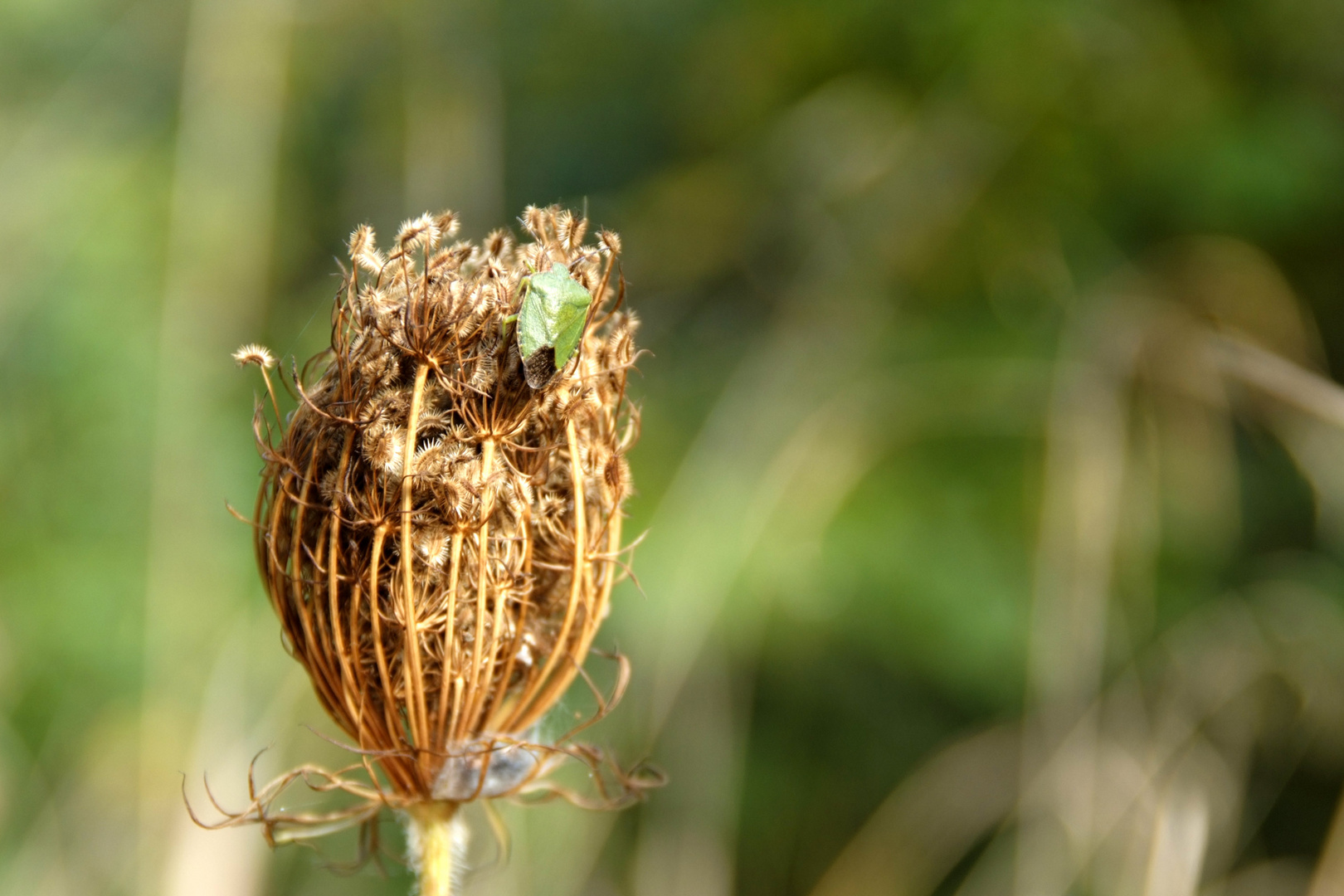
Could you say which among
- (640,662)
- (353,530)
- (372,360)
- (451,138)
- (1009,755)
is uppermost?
(451,138)

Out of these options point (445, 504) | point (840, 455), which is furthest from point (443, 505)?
point (840, 455)

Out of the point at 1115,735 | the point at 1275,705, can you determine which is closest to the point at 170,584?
the point at 1115,735

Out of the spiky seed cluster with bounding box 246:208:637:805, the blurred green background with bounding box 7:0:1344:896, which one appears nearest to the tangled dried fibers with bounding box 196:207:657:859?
the spiky seed cluster with bounding box 246:208:637:805

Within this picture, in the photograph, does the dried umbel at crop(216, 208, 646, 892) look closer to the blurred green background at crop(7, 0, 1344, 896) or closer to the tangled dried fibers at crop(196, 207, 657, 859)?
the tangled dried fibers at crop(196, 207, 657, 859)

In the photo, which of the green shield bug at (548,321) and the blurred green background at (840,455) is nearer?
the green shield bug at (548,321)

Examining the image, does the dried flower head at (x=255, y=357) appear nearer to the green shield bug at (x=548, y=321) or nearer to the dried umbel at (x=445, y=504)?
the dried umbel at (x=445, y=504)

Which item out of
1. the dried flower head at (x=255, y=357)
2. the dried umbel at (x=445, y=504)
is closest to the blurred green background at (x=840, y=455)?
the dried umbel at (x=445, y=504)

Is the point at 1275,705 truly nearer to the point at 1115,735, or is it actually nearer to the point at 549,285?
the point at 1115,735

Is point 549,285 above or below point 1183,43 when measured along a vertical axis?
below
